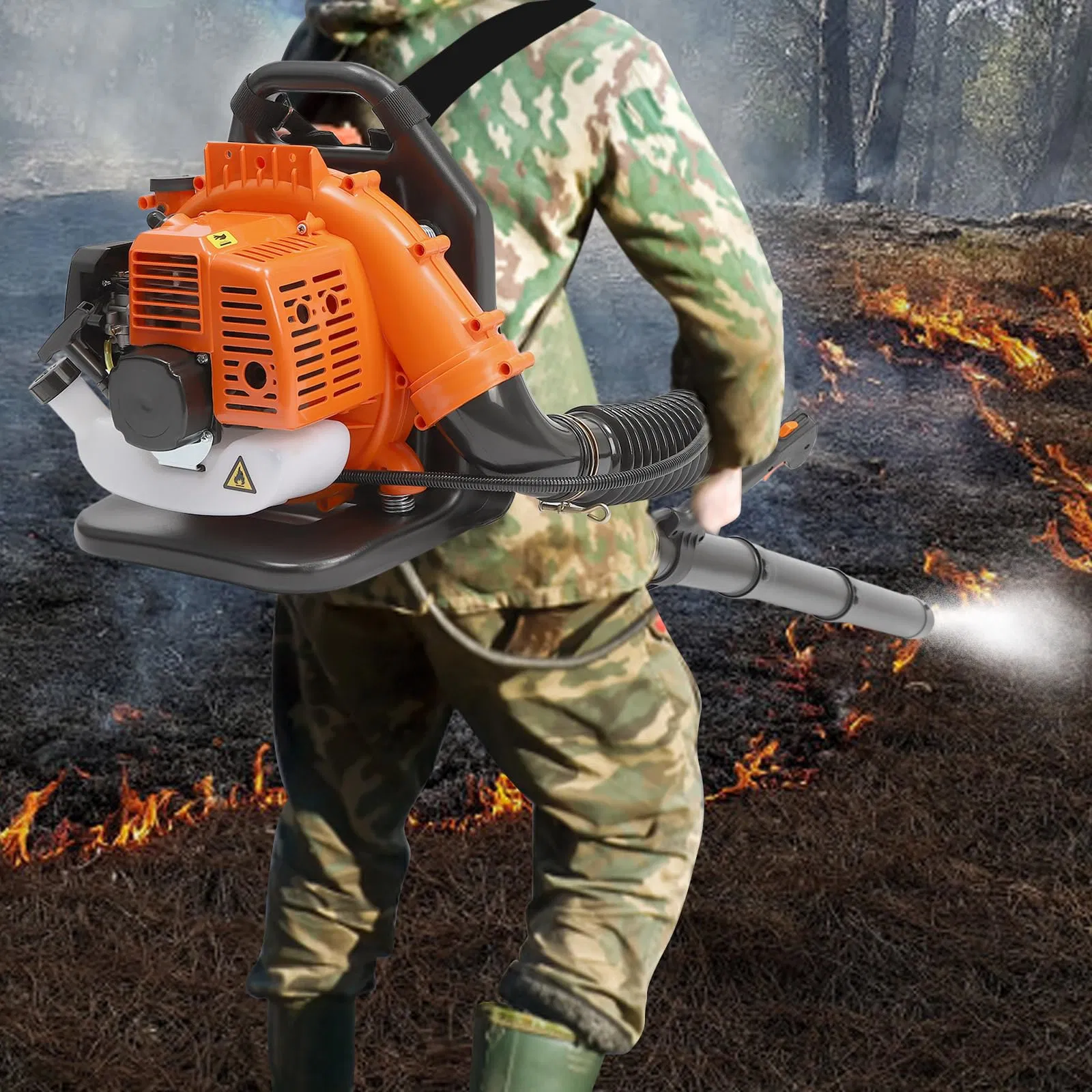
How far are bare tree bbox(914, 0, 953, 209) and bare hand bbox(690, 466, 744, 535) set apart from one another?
571 cm

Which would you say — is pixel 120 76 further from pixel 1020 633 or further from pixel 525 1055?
pixel 525 1055

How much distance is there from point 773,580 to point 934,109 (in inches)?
223

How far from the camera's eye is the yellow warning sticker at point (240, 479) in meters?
1.52

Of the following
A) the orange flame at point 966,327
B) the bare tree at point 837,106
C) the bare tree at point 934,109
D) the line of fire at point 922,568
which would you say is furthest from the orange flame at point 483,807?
the bare tree at point 934,109

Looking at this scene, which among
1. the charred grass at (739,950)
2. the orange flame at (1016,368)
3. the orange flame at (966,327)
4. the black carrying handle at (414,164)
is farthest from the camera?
the orange flame at (966,327)

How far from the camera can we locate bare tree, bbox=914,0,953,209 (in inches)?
287

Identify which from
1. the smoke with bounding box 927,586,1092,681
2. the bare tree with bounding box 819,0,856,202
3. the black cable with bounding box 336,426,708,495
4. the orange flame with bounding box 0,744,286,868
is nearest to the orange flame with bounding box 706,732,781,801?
the smoke with bounding box 927,586,1092,681

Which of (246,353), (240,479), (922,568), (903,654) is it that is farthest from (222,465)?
(922,568)

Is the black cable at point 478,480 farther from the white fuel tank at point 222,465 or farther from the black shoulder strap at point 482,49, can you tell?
the black shoulder strap at point 482,49

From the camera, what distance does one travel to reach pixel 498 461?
1.64m

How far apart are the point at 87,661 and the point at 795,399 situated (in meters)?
3.28

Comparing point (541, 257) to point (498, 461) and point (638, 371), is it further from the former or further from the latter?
point (638, 371)

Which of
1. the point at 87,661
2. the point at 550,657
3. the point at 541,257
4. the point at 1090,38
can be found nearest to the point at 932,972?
the point at 550,657

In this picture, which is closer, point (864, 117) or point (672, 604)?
point (672, 604)
